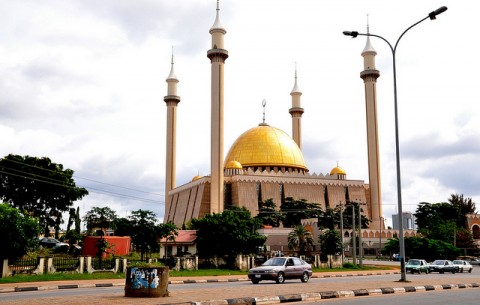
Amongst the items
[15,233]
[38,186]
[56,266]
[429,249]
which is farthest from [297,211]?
[15,233]

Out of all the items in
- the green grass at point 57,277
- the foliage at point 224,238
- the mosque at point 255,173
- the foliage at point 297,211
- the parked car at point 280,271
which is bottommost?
the green grass at point 57,277

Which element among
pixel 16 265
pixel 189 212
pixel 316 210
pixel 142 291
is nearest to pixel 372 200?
pixel 316 210

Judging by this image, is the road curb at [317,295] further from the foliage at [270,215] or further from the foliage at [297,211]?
the foliage at [297,211]

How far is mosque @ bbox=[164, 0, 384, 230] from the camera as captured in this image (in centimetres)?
7456

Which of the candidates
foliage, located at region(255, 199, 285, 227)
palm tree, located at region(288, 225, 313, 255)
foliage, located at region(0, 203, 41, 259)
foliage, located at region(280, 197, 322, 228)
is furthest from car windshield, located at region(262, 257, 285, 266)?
foliage, located at region(280, 197, 322, 228)

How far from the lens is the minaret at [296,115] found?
3915 inches

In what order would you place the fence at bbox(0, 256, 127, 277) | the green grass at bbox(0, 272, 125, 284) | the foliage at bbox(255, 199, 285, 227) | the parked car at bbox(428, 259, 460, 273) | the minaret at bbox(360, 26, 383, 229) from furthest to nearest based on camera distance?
the minaret at bbox(360, 26, 383, 229)
the foliage at bbox(255, 199, 285, 227)
the parked car at bbox(428, 259, 460, 273)
the fence at bbox(0, 256, 127, 277)
the green grass at bbox(0, 272, 125, 284)

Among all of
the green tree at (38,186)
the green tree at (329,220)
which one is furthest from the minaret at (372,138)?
the green tree at (38,186)

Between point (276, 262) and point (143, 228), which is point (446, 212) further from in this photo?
point (276, 262)

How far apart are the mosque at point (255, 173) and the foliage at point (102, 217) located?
35568 mm

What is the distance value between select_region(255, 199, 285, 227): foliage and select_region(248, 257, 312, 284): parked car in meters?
53.5

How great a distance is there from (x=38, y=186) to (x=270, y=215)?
3248 cm

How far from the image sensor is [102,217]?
3775cm

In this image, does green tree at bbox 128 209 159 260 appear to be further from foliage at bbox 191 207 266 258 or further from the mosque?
the mosque
